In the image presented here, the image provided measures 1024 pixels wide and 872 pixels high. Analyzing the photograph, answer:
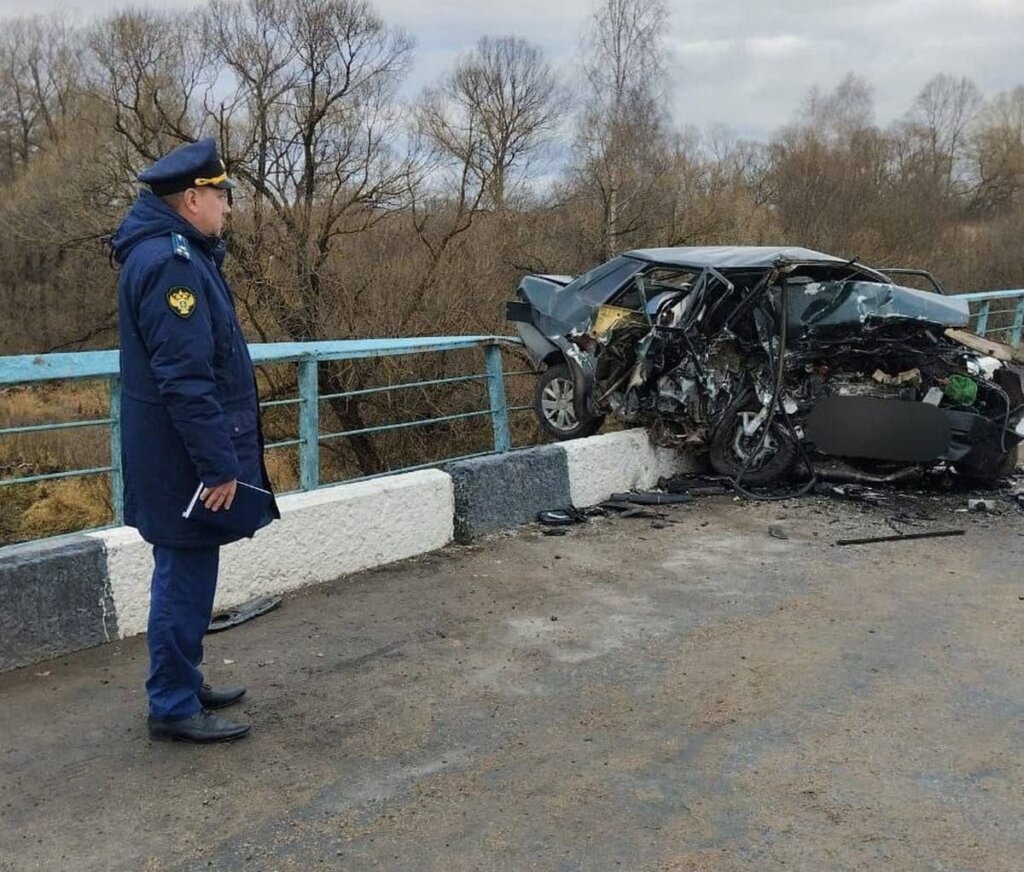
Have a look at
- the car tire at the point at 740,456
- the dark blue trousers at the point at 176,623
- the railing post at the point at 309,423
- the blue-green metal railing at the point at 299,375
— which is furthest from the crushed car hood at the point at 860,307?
the dark blue trousers at the point at 176,623

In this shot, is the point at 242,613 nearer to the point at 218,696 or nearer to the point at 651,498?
the point at 218,696

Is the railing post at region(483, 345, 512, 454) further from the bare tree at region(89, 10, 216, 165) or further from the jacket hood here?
the bare tree at region(89, 10, 216, 165)

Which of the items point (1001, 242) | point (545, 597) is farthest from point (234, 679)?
point (1001, 242)

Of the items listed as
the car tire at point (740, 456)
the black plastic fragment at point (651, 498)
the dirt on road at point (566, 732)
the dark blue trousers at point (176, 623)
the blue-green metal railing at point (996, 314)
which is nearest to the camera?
the dirt on road at point (566, 732)

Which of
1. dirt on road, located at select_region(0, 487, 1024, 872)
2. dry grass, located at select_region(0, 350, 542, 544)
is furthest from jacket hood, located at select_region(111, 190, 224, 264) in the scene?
dry grass, located at select_region(0, 350, 542, 544)

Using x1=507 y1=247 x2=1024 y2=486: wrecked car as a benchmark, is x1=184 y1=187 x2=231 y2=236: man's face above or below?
above

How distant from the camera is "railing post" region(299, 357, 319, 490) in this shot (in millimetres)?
5051

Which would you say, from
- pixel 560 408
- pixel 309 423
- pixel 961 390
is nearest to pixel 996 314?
pixel 961 390

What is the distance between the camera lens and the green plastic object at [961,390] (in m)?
6.59

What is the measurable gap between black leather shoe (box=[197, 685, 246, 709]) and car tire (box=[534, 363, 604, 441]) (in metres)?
4.55

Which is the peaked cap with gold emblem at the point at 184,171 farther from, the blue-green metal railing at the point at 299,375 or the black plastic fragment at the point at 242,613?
the black plastic fragment at the point at 242,613

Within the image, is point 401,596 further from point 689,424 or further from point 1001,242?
point 1001,242

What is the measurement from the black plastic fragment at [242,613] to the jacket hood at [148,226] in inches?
69.9

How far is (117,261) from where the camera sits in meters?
3.19
